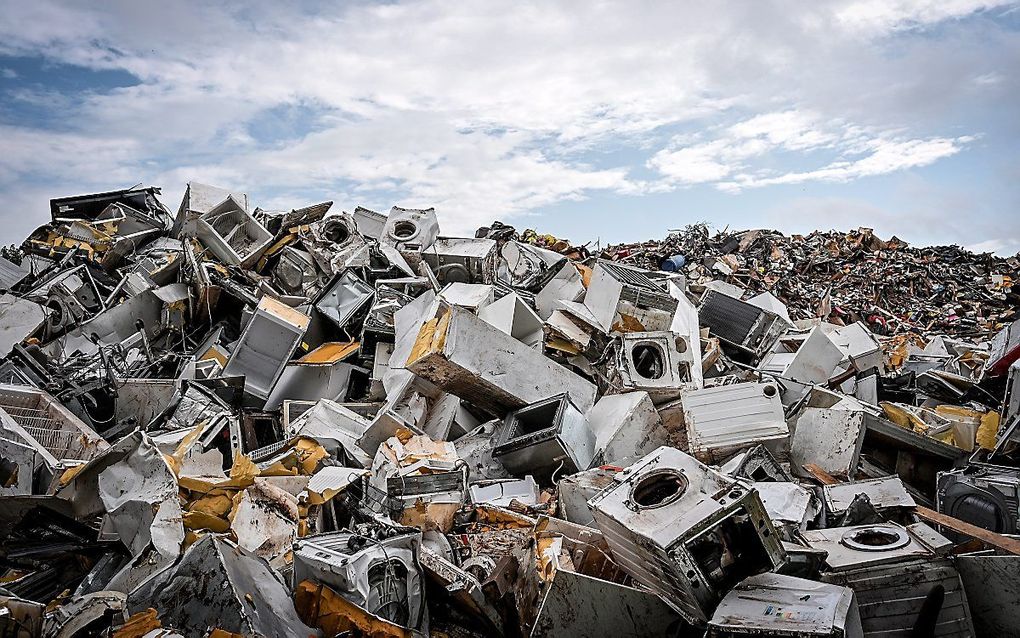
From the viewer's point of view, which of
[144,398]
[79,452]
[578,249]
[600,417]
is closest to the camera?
[79,452]

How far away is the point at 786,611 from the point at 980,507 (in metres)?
2.21

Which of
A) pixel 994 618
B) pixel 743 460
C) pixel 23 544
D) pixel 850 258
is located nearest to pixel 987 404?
pixel 743 460

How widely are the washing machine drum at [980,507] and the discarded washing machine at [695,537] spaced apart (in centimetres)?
197

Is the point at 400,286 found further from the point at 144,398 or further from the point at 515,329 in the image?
the point at 144,398

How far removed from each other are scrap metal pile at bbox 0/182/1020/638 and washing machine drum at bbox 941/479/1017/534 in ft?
0.04

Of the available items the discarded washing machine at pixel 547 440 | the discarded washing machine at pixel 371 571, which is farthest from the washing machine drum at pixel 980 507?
the discarded washing machine at pixel 371 571

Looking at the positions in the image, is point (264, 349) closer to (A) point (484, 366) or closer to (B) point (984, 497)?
(A) point (484, 366)

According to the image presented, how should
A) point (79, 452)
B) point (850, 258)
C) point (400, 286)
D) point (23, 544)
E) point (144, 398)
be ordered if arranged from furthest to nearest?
point (850, 258) → point (400, 286) → point (144, 398) → point (79, 452) → point (23, 544)

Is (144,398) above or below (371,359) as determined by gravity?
below

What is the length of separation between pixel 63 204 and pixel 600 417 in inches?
389

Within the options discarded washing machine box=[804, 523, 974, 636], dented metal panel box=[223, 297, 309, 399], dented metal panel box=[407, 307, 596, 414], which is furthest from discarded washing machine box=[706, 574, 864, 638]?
dented metal panel box=[223, 297, 309, 399]

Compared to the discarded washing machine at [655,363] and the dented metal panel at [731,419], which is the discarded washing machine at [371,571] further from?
the discarded washing machine at [655,363]

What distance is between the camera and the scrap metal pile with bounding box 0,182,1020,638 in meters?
2.89

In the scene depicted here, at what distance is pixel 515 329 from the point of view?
6566 mm
